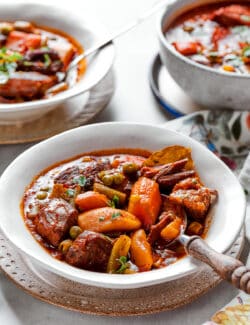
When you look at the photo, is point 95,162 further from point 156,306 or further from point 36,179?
point 156,306

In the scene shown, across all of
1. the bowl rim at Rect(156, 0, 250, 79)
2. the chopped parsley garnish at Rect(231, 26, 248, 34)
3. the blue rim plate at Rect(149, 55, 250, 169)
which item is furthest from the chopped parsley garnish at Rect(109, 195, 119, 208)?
the chopped parsley garnish at Rect(231, 26, 248, 34)

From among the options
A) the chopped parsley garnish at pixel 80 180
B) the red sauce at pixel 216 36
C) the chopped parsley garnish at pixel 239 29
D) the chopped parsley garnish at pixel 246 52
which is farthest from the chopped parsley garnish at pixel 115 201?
the chopped parsley garnish at pixel 239 29

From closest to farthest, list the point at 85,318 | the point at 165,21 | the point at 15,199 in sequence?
the point at 85,318
the point at 15,199
the point at 165,21

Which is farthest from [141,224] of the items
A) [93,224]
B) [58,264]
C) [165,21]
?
[165,21]

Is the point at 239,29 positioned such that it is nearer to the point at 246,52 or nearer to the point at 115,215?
the point at 246,52

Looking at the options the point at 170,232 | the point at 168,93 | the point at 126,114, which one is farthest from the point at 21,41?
the point at 170,232
